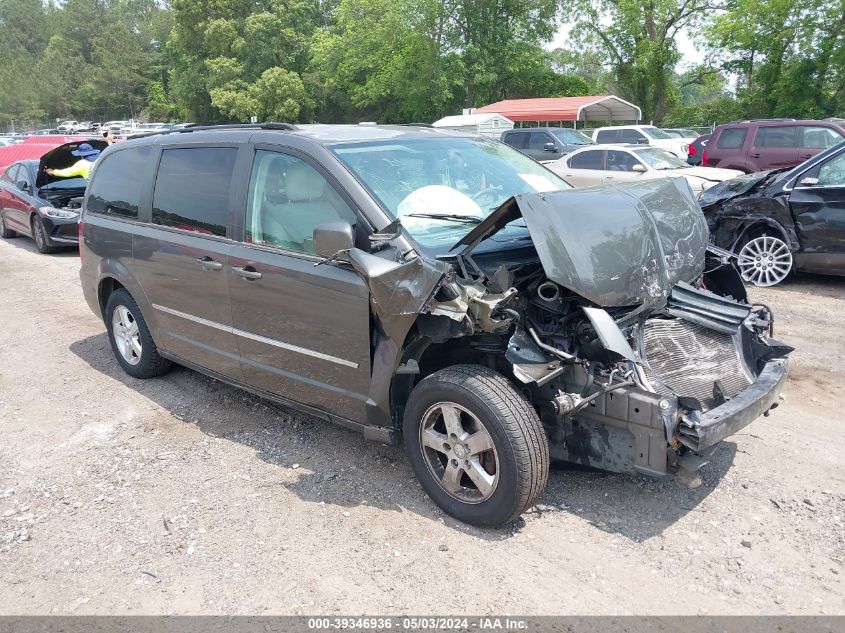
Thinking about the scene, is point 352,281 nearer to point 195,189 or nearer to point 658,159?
point 195,189

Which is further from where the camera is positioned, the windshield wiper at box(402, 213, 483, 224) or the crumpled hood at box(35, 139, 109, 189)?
the crumpled hood at box(35, 139, 109, 189)

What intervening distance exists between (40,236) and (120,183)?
8.10 meters

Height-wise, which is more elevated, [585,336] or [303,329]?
[585,336]

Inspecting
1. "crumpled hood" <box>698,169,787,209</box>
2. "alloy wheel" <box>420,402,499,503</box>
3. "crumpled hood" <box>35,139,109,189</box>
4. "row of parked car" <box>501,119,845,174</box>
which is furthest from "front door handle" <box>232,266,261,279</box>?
"row of parked car" <box>501,119,845,174</box>

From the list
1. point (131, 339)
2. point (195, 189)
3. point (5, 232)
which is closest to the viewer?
point (195, 189)

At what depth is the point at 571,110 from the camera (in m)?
30.9

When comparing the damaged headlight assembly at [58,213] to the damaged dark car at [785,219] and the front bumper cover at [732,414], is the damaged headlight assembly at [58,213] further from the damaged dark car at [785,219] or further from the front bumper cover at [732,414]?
the front bumper cover at [732,414]

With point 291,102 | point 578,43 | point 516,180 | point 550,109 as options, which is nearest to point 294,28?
point 291,102

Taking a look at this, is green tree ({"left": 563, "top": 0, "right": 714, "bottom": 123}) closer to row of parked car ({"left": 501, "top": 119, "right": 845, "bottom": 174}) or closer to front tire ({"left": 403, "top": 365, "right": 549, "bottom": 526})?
row of parked car ({"left": 501, "top": 119, "right": 845, "bottom": 174})

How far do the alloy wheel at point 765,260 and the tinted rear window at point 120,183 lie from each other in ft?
20.6

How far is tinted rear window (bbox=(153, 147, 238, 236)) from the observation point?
4.38 m

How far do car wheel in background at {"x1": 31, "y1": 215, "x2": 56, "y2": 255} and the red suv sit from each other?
1357 cm

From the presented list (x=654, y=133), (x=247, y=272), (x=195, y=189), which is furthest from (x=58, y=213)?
(x=654, y=133)

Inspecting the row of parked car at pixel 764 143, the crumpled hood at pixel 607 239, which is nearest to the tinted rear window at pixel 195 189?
the crumpled hood at pixel 607 239
